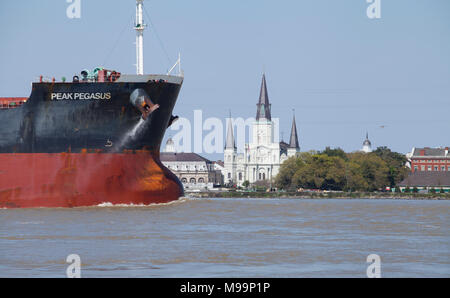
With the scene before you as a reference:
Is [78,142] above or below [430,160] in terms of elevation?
below

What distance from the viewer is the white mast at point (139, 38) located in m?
42.6

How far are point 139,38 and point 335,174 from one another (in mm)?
68570

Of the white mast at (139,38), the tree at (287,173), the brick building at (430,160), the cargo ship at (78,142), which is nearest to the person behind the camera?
the cargo ship at (78,142)

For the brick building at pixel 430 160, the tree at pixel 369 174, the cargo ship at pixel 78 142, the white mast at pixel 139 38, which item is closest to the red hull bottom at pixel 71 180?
the cargo ship at pixel 78 142

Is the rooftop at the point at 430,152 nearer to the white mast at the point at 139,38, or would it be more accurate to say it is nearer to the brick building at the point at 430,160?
the brick building at the point at 430,160

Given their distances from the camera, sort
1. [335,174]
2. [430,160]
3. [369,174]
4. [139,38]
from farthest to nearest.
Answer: [430,160]
[369,174]
[335,174]
[139,38]

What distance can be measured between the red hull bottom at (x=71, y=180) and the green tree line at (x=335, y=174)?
71.3m

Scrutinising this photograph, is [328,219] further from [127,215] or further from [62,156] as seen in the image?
[62,156]

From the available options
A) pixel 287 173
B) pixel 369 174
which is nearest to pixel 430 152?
pixel 369 174

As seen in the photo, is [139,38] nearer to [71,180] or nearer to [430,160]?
[71,180]

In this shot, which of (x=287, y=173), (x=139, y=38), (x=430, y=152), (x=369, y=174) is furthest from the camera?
(x=430, y=152)

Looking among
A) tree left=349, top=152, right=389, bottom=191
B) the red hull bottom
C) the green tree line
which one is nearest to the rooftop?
the green tree line

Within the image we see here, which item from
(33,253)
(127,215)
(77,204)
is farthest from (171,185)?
(33,253)

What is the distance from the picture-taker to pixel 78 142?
38594 millimetres
